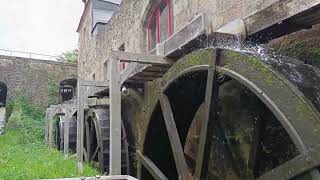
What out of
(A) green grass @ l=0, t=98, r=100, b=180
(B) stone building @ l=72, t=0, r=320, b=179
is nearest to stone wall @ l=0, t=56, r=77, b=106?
(A) green grass @ l=0, t=98, r=100, b=180

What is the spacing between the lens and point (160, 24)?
7453mm

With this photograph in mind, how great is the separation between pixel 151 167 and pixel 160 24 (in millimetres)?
4225

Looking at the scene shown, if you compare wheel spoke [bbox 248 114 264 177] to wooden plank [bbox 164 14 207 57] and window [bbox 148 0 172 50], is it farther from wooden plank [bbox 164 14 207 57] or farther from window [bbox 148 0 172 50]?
window [bbox 148 0 172 50]

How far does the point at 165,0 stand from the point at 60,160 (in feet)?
15.3

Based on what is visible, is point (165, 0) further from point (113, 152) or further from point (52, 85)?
point (52, 85)

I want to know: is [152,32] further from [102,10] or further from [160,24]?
[102,10]

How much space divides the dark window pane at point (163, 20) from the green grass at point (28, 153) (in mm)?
2908

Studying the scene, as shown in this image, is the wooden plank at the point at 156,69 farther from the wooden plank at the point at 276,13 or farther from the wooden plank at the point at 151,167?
the wooden plank at the point at 276,13

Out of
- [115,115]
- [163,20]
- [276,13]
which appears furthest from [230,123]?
[163,20]

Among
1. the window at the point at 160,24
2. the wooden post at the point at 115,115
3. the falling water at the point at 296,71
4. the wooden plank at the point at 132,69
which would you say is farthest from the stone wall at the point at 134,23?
the wooden post at the point at 115,115

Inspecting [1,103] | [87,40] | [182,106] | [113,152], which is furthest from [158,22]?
[1,103]

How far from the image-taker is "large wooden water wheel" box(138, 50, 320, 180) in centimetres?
212

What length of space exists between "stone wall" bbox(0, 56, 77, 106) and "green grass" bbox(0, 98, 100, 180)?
2.15ft

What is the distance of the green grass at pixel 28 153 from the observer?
7.41 metres
